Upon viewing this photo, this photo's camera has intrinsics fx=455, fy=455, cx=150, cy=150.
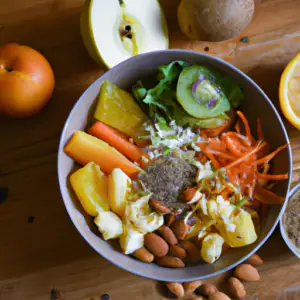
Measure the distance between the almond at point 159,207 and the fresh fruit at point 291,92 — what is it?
0.36 meters

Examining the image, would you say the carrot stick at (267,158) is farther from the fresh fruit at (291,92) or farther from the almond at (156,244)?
the almond at (156,244)

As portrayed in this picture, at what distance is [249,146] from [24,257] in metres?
0.62

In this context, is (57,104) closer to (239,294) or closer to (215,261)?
(215,261)

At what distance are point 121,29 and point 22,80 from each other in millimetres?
262

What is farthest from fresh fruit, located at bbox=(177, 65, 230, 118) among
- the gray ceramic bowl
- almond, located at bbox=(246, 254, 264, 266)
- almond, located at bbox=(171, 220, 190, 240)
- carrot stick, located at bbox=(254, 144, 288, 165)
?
almond, located at bbox=(246, 254, 264, 266)

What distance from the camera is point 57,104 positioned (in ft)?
3.75

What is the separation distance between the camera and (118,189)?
98 centimetres

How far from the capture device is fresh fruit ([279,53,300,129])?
3.51 ft

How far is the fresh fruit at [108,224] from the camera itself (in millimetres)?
989

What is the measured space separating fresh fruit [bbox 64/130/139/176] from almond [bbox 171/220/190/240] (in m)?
0.15

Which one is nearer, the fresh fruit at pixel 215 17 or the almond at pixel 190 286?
the fresh fruit at pixel 215 17

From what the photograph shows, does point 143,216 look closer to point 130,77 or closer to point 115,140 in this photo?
point 115,140

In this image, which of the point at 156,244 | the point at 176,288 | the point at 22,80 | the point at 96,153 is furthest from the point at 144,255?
the point at 22,80

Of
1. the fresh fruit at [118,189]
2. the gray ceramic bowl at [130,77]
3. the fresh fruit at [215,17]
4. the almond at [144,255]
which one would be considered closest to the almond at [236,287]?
the gray ceramic bowl at [130,77]
